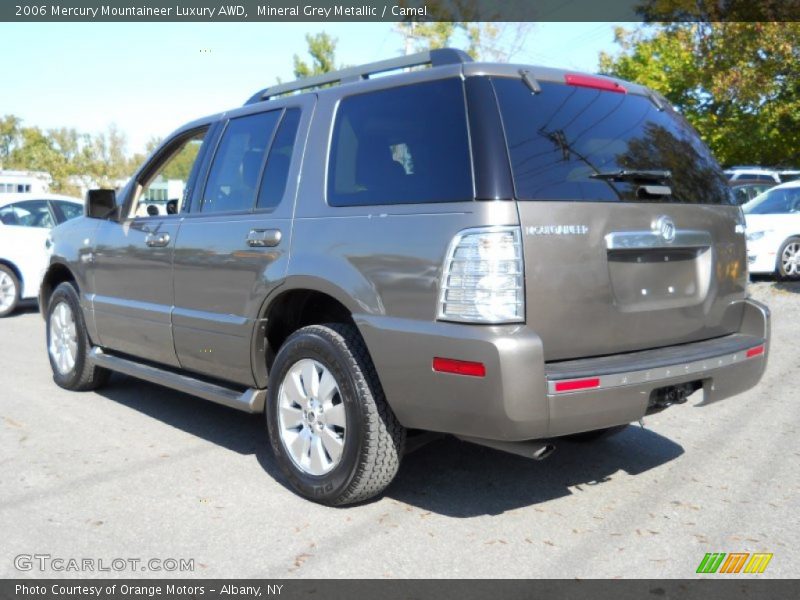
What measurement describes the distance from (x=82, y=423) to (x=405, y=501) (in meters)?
2.67

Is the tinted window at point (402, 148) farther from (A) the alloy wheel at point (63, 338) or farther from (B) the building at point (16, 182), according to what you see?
(B) the building at point (16, 182)

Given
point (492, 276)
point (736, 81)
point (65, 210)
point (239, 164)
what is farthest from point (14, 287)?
point (736, 81)

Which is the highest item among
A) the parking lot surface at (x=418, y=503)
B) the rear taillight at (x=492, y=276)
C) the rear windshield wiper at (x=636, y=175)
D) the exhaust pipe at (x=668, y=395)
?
the rear windshield wiper at (x=636, y=175)

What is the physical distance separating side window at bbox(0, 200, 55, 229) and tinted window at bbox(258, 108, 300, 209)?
8315 mm

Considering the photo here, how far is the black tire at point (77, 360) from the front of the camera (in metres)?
6.49

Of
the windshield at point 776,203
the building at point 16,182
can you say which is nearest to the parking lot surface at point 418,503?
the windshield at point 776,203

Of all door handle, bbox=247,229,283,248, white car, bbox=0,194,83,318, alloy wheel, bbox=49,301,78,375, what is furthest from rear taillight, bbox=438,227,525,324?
white car, bbox=0,194,83,318

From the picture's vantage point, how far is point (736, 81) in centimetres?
1728

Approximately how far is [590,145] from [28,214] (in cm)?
1013

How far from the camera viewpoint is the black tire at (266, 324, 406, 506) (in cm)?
396

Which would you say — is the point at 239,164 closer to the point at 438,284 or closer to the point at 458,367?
the point at 438,284

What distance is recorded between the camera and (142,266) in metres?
5.57

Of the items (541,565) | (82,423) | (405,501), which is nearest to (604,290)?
(541,565)

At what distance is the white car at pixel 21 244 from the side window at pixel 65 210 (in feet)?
0.29
